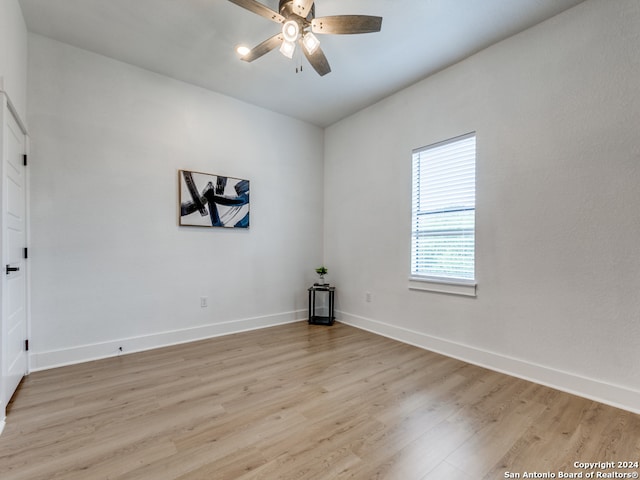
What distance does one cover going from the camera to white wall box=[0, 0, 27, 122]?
1954 millimetres

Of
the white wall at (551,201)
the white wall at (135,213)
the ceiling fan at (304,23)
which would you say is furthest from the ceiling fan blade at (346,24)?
the white wall at (135,213)

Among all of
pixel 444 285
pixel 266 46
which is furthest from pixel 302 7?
pixel 444 285

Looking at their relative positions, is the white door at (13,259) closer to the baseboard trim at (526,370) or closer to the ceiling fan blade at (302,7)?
the ceiling fan blade at (302,7)

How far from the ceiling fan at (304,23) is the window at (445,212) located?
61.5 inches

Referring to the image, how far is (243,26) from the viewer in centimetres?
252

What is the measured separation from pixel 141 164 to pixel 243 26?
1747 millimetres

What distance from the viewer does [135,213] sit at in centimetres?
310

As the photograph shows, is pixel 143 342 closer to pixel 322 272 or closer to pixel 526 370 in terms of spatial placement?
pixel 322 272

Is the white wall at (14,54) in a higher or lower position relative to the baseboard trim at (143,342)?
higher

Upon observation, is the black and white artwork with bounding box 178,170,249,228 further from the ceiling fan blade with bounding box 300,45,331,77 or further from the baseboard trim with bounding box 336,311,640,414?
the baseboard trim with bounding box 336,311,640,414

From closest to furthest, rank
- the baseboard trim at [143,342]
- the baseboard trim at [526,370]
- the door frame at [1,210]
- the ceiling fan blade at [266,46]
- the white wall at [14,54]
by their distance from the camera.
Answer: the door frame at [1,210] < the white wall at [14,54] < the baseboard trim at [526,370] < the ceiling fan blade at [266,46] < the baseboard trim at [143,342]

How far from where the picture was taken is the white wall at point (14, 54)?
1954mm

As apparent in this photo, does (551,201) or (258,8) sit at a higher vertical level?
(258,8)

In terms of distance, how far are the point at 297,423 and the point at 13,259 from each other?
2.40 metres
